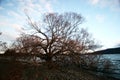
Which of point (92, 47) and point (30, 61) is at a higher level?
point (92, 47)

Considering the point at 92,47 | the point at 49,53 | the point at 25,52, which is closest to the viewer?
the point at 25,52

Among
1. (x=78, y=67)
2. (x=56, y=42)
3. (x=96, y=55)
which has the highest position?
(x=56, y=42)

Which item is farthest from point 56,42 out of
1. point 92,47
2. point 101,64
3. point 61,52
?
point 101,64

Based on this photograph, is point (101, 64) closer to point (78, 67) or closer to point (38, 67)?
point (78, 67)

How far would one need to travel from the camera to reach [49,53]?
2027 centimetres

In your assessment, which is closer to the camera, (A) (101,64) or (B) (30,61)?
(B) (30,61)

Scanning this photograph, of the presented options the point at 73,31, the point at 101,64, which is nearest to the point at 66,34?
the point at 73,31

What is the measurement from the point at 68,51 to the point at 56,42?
177 cm

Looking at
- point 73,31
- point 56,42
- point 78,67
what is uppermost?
point 73,31

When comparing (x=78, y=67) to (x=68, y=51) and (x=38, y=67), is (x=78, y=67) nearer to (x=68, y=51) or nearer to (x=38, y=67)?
(x=68, y=51)

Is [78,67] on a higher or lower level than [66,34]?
lower

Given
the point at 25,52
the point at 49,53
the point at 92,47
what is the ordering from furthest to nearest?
the point at 92,47 → the point at 49,53 → the point at 25,52

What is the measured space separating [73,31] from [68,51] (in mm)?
3496

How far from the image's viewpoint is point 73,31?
22.5m
